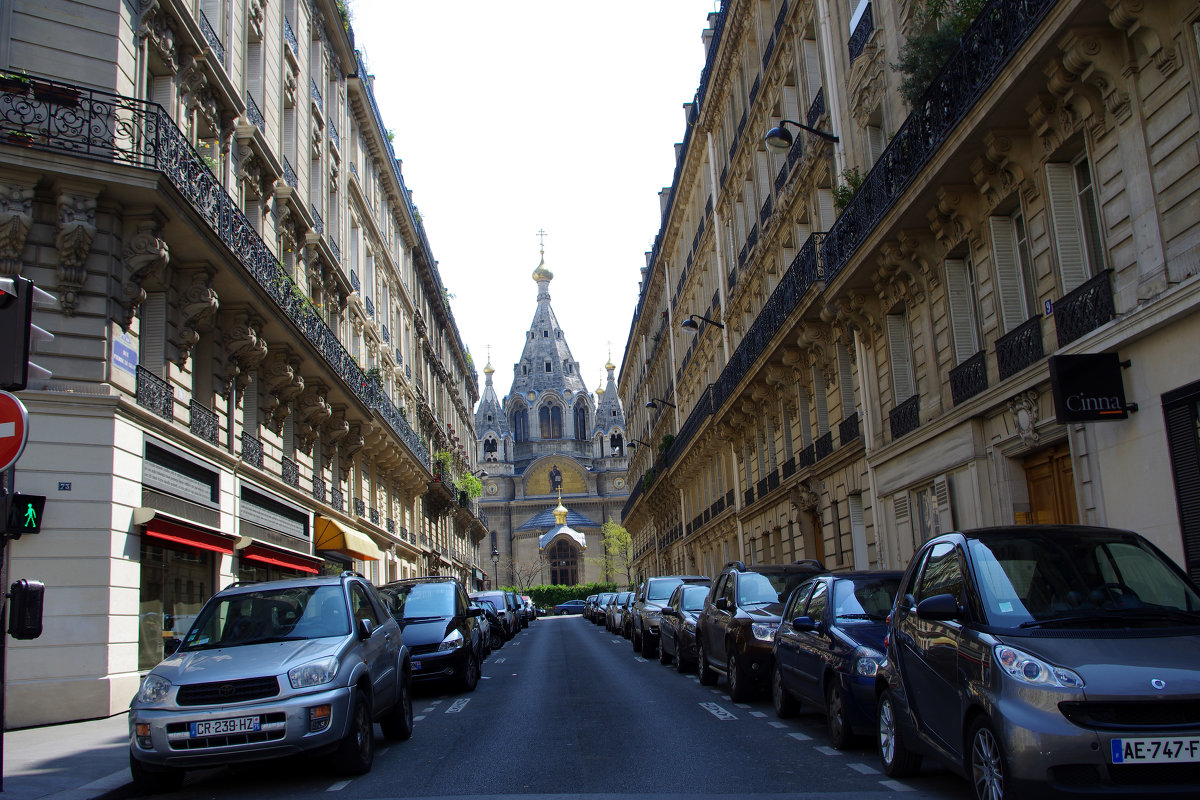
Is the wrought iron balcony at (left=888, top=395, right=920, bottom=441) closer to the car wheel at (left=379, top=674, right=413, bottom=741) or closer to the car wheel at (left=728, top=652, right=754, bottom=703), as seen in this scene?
the car wheel at (left=728, top=652, right=754, bottom=703)

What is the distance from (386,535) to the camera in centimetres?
3484

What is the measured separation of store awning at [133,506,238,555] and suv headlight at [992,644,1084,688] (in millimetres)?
11994

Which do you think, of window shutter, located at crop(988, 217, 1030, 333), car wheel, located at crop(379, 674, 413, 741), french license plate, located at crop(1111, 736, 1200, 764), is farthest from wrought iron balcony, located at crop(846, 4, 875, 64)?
french license plate, located at crop(1111, 736, 1200, 764)

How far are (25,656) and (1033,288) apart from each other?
13333mm

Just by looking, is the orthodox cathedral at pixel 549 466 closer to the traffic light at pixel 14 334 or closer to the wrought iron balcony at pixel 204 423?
the wrought iron balcony at pixel 204 423

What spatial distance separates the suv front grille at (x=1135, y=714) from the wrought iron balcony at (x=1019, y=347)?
8111 millimetres

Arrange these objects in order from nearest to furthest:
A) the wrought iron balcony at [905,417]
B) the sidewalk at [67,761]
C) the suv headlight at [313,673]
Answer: the sidewalk at [67,761]
the suv headlight at [313,673]
the wrought iron balcony at [905,417]

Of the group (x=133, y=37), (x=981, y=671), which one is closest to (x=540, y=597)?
(x=133, y=37)

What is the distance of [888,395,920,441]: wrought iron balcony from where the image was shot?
1747 cm

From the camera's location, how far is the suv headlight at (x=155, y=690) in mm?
8219

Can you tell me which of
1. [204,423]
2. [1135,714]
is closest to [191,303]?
[204,423]

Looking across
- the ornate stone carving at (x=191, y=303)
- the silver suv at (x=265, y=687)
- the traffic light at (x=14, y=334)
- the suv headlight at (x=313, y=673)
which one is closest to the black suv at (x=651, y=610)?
the ornate stone carving at (x=191, y=303)

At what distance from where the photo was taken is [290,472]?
76.8ft

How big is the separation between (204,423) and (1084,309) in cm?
1339
